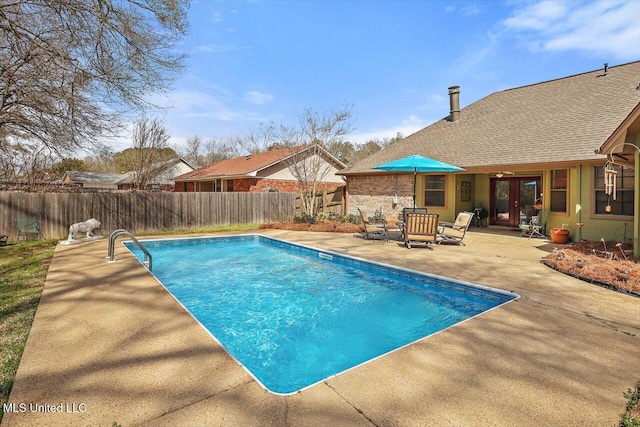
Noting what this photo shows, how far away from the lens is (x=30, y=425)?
2.30m

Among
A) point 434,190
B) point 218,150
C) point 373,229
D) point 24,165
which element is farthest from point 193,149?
point 373,229

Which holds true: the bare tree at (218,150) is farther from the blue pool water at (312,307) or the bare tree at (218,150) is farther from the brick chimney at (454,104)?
the blue pool water at (312,307)

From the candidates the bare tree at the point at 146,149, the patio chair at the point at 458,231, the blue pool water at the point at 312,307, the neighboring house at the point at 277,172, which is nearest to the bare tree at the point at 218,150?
the bare tree at the point at 146,149

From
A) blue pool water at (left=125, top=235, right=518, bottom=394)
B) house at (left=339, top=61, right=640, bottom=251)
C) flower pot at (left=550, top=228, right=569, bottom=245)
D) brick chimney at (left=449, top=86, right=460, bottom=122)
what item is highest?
brick chimney at (left=449, top=86, right=460, bottom=122)

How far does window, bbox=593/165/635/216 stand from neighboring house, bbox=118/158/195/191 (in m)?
26.4

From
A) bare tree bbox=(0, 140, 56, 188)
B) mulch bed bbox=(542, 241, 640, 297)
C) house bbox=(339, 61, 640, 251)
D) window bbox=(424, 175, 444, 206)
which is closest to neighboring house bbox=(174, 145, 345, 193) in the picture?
house bbox=(339, 61, 640, 251)

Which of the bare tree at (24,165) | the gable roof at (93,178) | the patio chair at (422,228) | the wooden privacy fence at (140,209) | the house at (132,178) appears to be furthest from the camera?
the gable roof at (93,178)

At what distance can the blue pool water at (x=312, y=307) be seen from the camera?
429 cm

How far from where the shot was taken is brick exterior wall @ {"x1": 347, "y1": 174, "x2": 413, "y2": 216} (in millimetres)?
15391

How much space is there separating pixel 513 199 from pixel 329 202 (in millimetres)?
8552

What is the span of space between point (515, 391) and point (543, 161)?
10.2m

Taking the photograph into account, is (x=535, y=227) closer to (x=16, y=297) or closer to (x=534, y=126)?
(x=534, y=126)

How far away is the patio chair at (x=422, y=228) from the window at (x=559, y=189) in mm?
4884

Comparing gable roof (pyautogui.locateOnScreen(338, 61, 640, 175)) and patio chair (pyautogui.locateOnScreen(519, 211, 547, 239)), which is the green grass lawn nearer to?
gable roof (pyautogui.locateOnScreen(338, 61, 640, 175))
